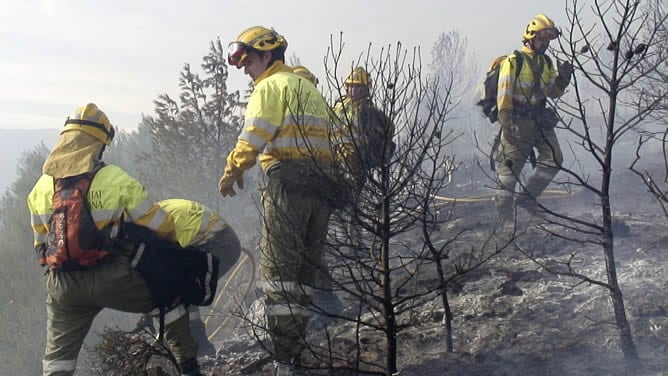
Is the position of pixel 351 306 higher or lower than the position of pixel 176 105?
lower

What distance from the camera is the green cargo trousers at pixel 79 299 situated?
3523 millimetres

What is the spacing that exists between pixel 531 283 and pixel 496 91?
240 cm

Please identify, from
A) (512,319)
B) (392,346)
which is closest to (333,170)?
(392,346)

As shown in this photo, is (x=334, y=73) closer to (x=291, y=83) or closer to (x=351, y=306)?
(x=291, y=83)

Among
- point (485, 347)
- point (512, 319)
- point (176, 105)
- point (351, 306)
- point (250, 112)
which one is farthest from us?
point (176, 105)

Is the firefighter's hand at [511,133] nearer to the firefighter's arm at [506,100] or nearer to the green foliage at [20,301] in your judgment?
the firefighter's arm at [506,100]

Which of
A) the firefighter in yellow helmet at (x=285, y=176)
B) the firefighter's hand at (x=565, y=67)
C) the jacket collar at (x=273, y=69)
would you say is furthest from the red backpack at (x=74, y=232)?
the firefighter's hand at (x=565, y=67)

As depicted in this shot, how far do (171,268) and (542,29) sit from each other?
174 inches

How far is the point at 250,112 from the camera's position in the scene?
3.56 m

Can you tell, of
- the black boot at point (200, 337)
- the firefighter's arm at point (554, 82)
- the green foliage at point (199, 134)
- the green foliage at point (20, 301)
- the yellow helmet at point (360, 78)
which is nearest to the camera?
the yellow helmet at point (360, 78)

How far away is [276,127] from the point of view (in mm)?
3521

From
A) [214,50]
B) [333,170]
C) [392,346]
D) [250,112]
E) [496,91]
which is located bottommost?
[392,346]

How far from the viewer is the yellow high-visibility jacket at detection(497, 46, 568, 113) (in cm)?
574

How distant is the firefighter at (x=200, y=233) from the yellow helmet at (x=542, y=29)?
3.72 metres
